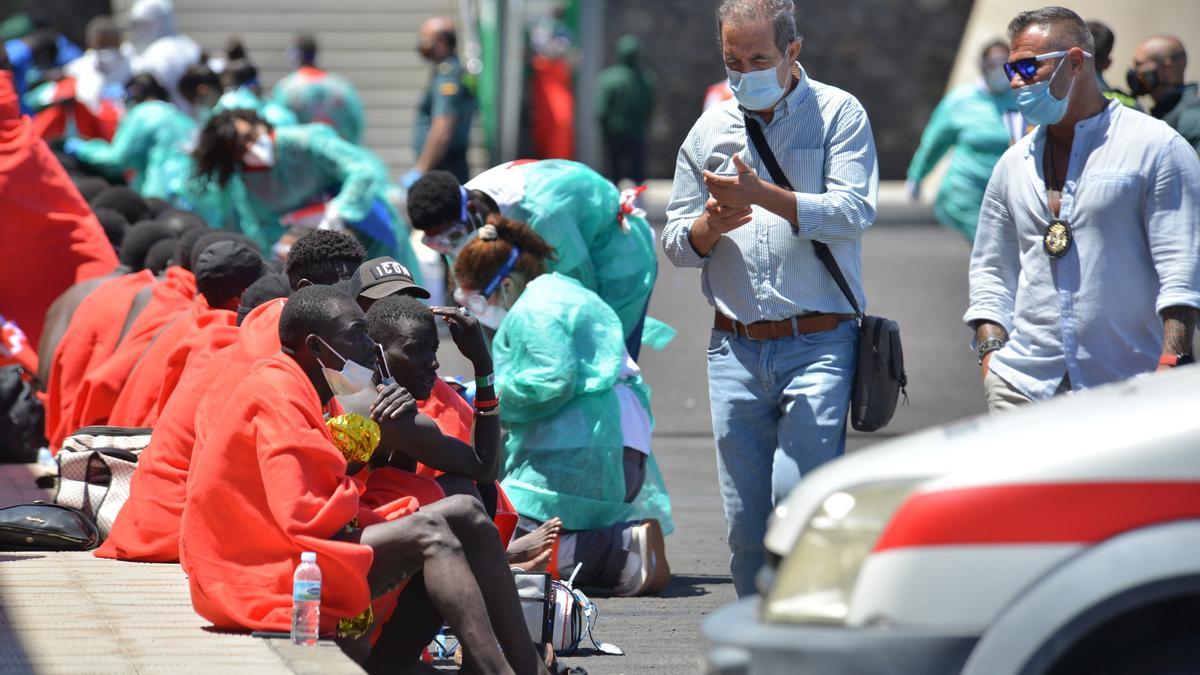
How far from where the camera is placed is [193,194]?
11531 mm

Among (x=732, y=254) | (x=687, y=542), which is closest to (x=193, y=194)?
(x=687, y=542)

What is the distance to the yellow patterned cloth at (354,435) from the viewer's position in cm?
507

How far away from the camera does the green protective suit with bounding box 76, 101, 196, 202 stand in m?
12.8

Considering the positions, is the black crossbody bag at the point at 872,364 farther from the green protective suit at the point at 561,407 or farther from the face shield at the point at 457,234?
the face shield at the point at 457,234

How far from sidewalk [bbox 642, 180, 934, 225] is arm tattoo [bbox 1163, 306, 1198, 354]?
1534 centimetres

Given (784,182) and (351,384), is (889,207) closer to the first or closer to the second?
(784,182)

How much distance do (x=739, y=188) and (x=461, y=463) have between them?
122 cm

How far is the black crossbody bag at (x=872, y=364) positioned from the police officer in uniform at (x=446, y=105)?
9.62m

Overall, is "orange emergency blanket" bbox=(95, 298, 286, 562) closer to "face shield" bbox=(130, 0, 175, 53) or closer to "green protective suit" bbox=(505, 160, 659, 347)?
"green protective suit" bbox=(505, 160, 659, 347)

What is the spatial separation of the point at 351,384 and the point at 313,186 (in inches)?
218

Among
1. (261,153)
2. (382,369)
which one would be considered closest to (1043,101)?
(382,369)

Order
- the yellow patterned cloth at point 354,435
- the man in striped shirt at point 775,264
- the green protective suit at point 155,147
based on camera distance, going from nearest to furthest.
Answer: the yellow patterned cloth at point 354,435
the man in striped shirt at point 775,264
the green protective suit at point 155,147

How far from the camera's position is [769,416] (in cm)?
534

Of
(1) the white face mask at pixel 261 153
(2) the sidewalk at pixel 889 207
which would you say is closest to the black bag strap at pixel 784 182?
(1) the white face mask at pixel 261 153
